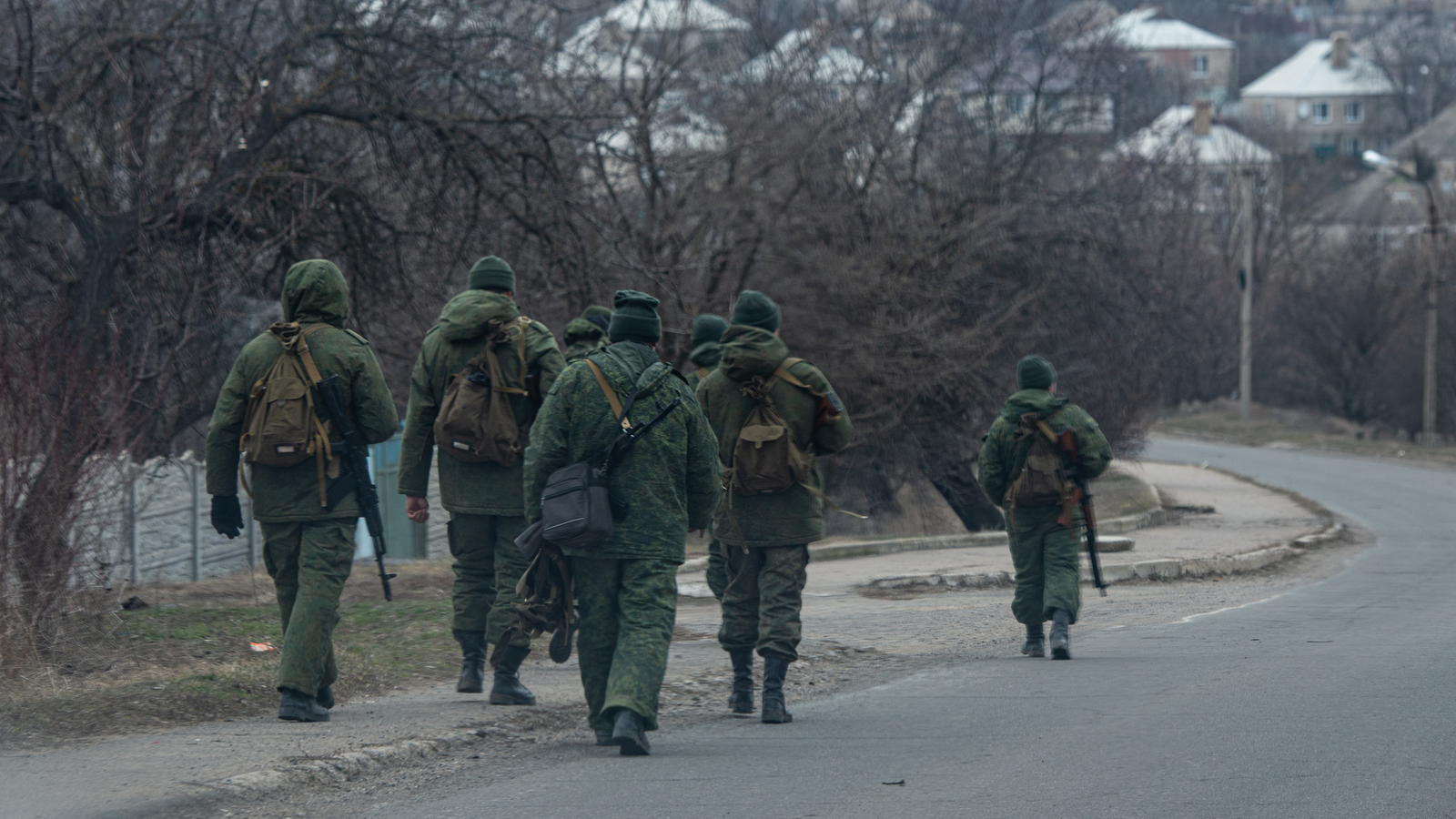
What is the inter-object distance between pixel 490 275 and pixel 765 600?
2003 mm

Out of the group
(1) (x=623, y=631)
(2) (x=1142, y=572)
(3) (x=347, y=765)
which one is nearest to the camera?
(3) (x=347, y=765)

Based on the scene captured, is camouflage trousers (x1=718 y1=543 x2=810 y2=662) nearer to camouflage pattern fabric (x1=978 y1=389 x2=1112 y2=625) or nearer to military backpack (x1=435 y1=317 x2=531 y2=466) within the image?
military backpack (x1=435 y1=317 x2=531 y2=466)

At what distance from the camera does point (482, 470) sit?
6.60 metres

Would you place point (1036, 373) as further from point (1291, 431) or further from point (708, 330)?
point (1291, 431)

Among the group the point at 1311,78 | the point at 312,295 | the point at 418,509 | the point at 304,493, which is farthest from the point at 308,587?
the point at 1311,78

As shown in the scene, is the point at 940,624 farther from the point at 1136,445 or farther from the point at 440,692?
the point at 1136,445

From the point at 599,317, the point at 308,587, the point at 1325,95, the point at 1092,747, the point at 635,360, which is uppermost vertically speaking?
the point at 1325,95

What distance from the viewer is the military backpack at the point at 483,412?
646 cm

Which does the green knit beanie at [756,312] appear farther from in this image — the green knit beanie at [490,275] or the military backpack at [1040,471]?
the military backpack at [1040,471]

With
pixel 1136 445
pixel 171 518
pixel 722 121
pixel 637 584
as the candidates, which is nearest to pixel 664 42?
pixel 722 121

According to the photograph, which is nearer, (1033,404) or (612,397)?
(612,397)

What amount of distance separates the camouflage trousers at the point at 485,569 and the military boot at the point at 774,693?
1124mm

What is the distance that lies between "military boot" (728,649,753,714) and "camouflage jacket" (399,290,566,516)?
49.6 inches

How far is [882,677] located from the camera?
7.81 m
